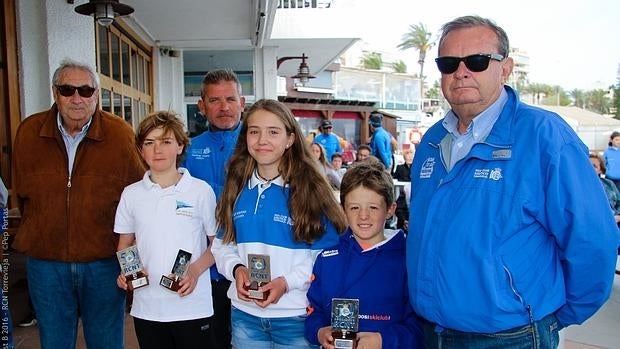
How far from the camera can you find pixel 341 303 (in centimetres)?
200

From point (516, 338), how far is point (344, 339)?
0.63m

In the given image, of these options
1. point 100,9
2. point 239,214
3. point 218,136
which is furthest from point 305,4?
point 239,214

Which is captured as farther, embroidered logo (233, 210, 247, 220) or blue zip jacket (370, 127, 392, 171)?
blue zip jacket (370, 127, 392, 171)

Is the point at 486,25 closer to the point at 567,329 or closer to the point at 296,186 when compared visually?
the point at 296,186

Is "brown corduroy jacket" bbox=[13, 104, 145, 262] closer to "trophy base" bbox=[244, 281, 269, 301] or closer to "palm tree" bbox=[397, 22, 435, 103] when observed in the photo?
"trophy base" bbox=[244, 281, 269, 301]

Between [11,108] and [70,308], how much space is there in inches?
108

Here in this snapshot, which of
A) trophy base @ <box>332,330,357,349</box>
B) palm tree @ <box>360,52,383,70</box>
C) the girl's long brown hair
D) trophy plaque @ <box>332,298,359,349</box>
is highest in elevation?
palm tree @ <box>360,52,383,70</box>

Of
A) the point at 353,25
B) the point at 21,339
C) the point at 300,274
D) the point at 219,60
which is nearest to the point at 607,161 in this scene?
the point at 353,25

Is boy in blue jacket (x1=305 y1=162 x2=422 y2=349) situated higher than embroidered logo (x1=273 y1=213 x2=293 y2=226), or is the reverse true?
embroidered logo (x1=273 y1=213 x2=293 y2=226)

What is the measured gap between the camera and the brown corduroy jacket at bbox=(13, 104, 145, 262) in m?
2.69

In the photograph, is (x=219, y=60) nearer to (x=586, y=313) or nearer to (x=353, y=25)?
(x=353, y=25)

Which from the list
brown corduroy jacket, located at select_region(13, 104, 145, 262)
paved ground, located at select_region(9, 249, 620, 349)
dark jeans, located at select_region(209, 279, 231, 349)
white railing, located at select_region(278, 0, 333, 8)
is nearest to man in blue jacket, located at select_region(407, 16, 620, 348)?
dark jeans, located at select_region(209, 279, 231, 349)

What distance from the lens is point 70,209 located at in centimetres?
269

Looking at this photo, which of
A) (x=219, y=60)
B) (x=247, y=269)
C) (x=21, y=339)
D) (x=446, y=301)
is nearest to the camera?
(x=446, y=301)
